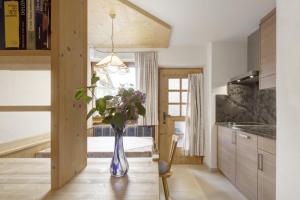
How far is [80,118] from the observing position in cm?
123

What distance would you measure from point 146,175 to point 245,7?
2611mm

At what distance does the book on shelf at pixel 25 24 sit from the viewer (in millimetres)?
967

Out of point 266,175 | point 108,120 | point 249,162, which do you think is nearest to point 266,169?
point 266,175

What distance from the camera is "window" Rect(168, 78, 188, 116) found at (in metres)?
5.01

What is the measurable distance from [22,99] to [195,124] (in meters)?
3.29

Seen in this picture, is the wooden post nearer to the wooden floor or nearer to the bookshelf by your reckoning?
the bookshelf

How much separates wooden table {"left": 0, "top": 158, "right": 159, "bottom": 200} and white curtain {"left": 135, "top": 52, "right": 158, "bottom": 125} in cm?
342

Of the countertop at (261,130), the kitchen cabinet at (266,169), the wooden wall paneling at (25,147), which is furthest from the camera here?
the countertop at (261,130)

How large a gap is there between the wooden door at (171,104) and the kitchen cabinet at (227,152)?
91 centimetres

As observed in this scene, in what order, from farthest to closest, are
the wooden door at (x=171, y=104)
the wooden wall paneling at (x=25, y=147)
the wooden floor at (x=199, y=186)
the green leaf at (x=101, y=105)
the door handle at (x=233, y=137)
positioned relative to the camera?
the wooden door at (x=171, y=104), the door handle at (x=233, y=137), the wooden floor at (x=199, y=186), the wooden wall paneling at (x=25, y=147), the green leaf at (x=101, y=105)

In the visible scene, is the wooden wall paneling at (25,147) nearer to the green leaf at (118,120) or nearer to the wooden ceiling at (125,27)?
the green leaf at (118,120)

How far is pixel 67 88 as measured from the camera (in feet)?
3.46

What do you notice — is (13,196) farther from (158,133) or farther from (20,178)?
(158,133)

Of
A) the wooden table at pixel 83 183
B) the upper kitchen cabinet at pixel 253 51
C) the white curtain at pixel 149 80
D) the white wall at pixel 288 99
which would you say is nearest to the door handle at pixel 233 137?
the upper kitchen cabinet at pixel 253 51
